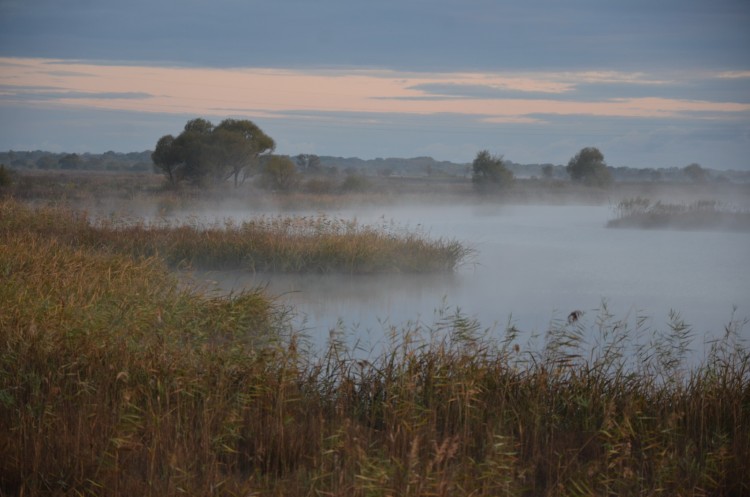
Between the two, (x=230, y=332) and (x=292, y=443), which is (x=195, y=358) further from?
(x=230, y=332)

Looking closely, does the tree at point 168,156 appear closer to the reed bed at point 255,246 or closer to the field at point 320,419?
the reed bed at point 255,246

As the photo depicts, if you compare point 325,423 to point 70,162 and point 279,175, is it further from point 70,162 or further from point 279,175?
point 70,162

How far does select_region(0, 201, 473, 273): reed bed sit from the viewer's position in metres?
13.3

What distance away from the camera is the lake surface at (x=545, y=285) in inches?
401

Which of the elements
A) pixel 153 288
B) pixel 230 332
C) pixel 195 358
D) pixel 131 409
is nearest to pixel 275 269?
pixel 153 288

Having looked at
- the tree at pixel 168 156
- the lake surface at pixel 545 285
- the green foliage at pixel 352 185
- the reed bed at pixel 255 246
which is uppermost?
the tree at pixel 168 156

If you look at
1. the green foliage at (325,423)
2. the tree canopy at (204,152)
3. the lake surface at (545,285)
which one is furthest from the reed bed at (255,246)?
the tree canopy at (204,152)

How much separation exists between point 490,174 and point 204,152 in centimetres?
1358

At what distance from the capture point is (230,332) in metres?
7.57

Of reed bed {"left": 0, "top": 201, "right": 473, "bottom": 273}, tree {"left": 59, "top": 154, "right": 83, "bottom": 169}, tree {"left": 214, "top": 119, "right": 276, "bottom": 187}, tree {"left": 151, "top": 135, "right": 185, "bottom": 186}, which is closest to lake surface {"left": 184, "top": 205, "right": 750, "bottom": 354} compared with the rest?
reed bed {"left": 0, "top": 201, "right": 473, "bottom": 273}

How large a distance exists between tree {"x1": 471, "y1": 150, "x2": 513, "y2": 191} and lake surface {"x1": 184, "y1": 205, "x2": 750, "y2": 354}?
13.6 meters

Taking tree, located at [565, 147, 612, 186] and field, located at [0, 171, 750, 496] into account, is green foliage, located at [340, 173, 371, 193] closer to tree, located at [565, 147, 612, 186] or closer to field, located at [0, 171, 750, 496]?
tree, located at [565, 147, 612, 186]

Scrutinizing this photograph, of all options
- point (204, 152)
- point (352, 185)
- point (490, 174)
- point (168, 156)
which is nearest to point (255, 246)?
point (204, 152)

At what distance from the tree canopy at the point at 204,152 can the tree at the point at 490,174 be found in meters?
10.6
